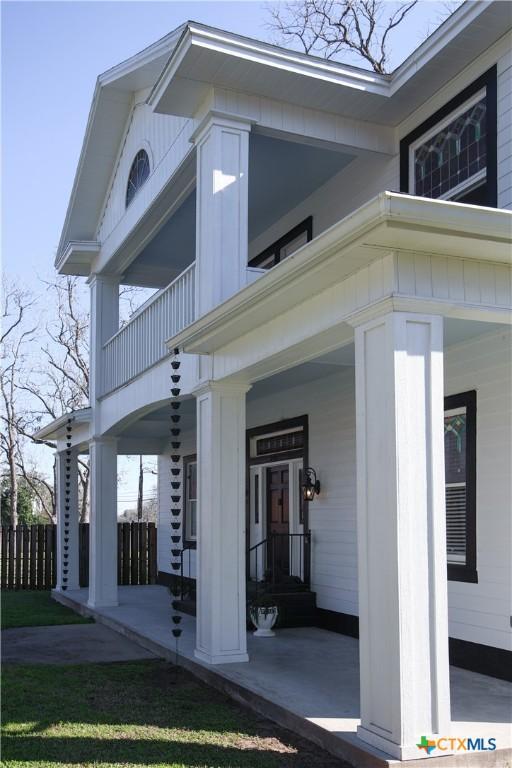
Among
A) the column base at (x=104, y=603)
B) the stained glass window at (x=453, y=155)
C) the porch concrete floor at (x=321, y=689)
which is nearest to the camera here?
the porch concrete floor at (x=321, y=689)

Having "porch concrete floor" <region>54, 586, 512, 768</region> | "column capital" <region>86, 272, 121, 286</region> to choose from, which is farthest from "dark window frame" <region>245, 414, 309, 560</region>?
"column capital" <region>86, 272, 121, 286</region>

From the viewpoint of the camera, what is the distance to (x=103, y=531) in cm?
1430

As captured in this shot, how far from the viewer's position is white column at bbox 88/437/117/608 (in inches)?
556

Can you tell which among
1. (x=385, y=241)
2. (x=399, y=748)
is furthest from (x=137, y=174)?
(x=399, y=748)

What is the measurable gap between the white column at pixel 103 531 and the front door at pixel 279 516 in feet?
9.88

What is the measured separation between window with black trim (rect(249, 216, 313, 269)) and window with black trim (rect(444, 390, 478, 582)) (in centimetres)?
385

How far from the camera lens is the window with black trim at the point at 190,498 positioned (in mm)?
16516

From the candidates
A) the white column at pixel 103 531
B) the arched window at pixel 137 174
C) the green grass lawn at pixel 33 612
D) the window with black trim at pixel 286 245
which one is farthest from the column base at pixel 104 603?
the arched window at pixel 137 174

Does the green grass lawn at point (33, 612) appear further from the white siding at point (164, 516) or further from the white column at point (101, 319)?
the white column at point (101, 319)

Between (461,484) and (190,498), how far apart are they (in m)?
9.28

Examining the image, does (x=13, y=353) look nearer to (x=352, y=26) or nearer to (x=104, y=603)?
(x=352, y=26)

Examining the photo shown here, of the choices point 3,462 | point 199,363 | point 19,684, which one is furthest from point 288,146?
point 3,462

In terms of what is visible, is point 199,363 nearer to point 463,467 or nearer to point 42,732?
point 463,467

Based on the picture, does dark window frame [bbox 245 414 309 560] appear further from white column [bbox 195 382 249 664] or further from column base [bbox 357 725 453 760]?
column base [bbox 357 725 453 760]
